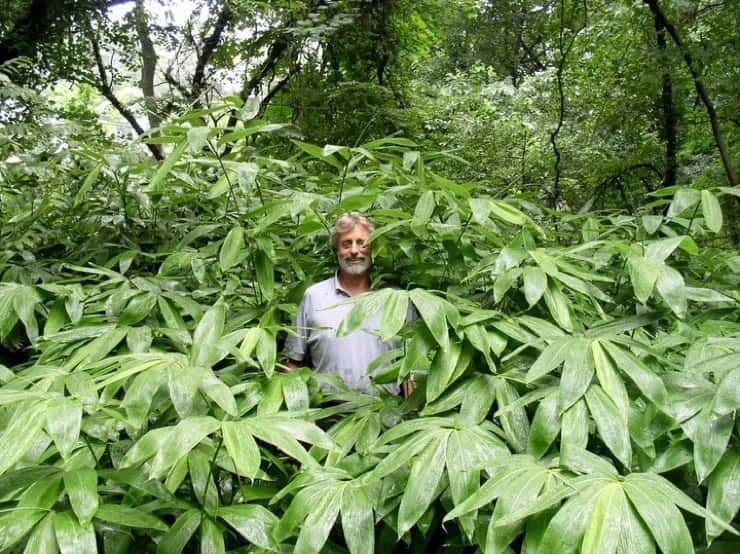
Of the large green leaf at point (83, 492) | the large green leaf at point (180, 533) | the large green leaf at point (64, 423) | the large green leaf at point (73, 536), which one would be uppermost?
the large green leaf at point (64, 423)

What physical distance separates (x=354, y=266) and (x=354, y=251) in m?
0.05

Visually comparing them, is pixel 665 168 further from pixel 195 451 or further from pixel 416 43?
pixel 195 451

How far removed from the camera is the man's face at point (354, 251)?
6.19ft

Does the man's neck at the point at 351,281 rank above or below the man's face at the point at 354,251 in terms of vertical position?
below

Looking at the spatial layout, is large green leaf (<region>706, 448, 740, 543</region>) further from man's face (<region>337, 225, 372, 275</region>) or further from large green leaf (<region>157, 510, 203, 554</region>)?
man's face (<region>337, 225, 372, 275</region>)

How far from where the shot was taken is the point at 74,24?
17.1ft

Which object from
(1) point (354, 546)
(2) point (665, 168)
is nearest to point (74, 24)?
(2) point (665, 168)

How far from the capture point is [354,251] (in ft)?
6.23

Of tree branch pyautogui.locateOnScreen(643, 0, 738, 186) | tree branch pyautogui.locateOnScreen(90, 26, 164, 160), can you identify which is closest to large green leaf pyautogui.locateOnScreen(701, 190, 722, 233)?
tree branch pyautogui.locateOnScreen(643, 0, 738, 186)

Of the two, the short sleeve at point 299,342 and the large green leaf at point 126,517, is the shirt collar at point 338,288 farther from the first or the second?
the large green leaf at point 126,517

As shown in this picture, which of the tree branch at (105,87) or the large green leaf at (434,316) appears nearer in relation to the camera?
the large green leaf at (434,316)

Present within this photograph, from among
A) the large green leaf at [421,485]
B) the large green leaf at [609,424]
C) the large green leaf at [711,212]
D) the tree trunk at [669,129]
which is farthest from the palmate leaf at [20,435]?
the tree trunk at [669,129]

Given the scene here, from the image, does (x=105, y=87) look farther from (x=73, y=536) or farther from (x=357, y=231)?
(x=73, y=536)

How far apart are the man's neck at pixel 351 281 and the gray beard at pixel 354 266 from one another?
2 cm
